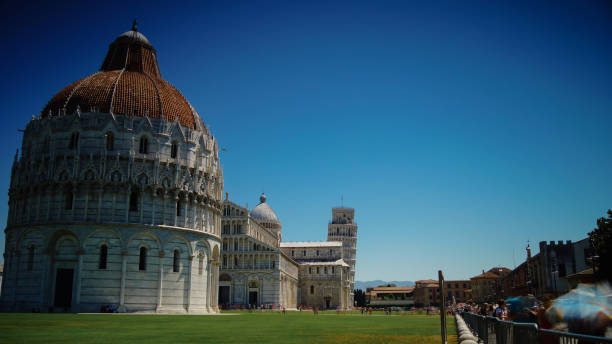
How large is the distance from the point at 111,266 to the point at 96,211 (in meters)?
5.29

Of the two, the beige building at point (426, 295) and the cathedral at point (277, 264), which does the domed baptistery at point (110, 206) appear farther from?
the beige building at point (426, 295)

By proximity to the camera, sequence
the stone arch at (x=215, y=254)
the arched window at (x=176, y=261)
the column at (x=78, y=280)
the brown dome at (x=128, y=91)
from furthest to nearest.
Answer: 1. the stone arch at (x=215, y=254)
2. the brown dome at (x=128, y=91)
3. the arched window at (x=176, y=261)
4. the column at (x=78, y=280)

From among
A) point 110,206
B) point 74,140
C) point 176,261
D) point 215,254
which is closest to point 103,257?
point 110,206

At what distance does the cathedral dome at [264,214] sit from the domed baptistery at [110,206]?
66586 mm

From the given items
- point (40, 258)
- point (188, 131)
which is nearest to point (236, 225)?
point (188, 131)

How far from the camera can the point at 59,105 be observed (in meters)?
53.6

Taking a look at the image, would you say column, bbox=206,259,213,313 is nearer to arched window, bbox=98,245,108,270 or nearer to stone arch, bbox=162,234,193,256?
stone arch, bbox=162,234,193,256

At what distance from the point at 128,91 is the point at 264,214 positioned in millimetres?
72915

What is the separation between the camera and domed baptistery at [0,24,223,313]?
155 feet

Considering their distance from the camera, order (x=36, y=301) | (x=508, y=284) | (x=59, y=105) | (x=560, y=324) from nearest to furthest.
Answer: (x=560, y=324) < (x=36, y=301) < (x=59, y=105) < (x=508, y=284)

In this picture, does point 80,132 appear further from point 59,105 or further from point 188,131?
point 188,131

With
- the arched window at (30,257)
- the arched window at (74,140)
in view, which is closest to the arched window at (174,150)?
the arched window at (74,140)

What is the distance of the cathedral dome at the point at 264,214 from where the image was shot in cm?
12288

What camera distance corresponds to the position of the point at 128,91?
53.5 metres
